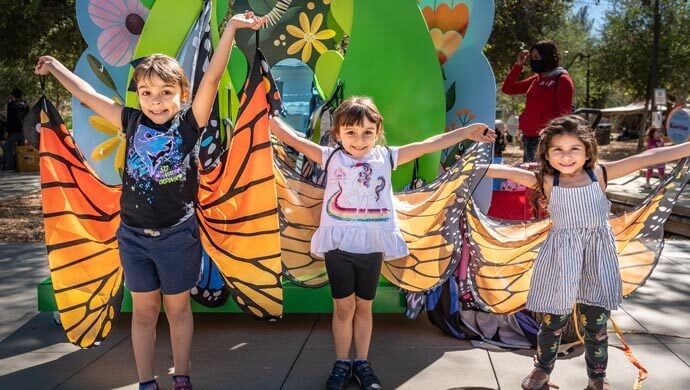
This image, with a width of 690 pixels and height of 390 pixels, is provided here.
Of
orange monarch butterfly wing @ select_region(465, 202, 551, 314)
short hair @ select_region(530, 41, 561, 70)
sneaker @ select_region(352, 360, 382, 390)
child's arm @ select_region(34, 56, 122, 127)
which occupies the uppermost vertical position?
short hair @ select_region(530, 41, 561, 70)

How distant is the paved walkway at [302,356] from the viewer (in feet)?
11.1

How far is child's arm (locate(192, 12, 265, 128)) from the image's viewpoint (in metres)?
2.80

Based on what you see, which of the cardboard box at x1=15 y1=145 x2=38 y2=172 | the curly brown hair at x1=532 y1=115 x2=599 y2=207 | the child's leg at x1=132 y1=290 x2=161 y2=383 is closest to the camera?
the child's leg at x1=132 y1=290 x2=161 y2=383

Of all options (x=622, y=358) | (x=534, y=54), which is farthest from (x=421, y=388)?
(x=534, y=54)

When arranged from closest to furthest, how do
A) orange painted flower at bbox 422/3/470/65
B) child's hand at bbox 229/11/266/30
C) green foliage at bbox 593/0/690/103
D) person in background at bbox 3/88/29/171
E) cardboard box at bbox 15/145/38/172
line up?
child's hand at bbox 229/11/266/30
orange painted flower at bbox 422/3/470/65
person in background at bbox 3/88/29/171
cardboard box at bbox 15/145/38/172
green foliage at bbox 593/0/690/103

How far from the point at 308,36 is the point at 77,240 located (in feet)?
8.04

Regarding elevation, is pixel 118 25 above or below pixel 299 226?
above

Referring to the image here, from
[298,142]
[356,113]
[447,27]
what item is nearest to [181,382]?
[298,142]

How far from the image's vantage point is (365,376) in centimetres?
322

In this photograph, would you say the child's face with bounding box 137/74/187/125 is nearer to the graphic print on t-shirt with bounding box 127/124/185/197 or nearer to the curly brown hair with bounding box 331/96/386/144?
the graphic print on t-shirt with bounding box 127/124/185/197

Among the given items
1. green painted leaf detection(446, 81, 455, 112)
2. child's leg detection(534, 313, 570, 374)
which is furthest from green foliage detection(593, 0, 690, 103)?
child's leg detection(534, 313, 570, 374)

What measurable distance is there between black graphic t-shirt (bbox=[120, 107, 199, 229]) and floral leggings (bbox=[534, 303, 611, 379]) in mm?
1797

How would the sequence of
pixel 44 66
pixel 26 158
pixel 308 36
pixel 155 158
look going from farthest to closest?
pixel 26 158
pixel 308 36
pixel 44 66
pixel 155 158

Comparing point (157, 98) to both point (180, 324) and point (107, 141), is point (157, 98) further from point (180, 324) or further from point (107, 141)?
point (107, 141)
